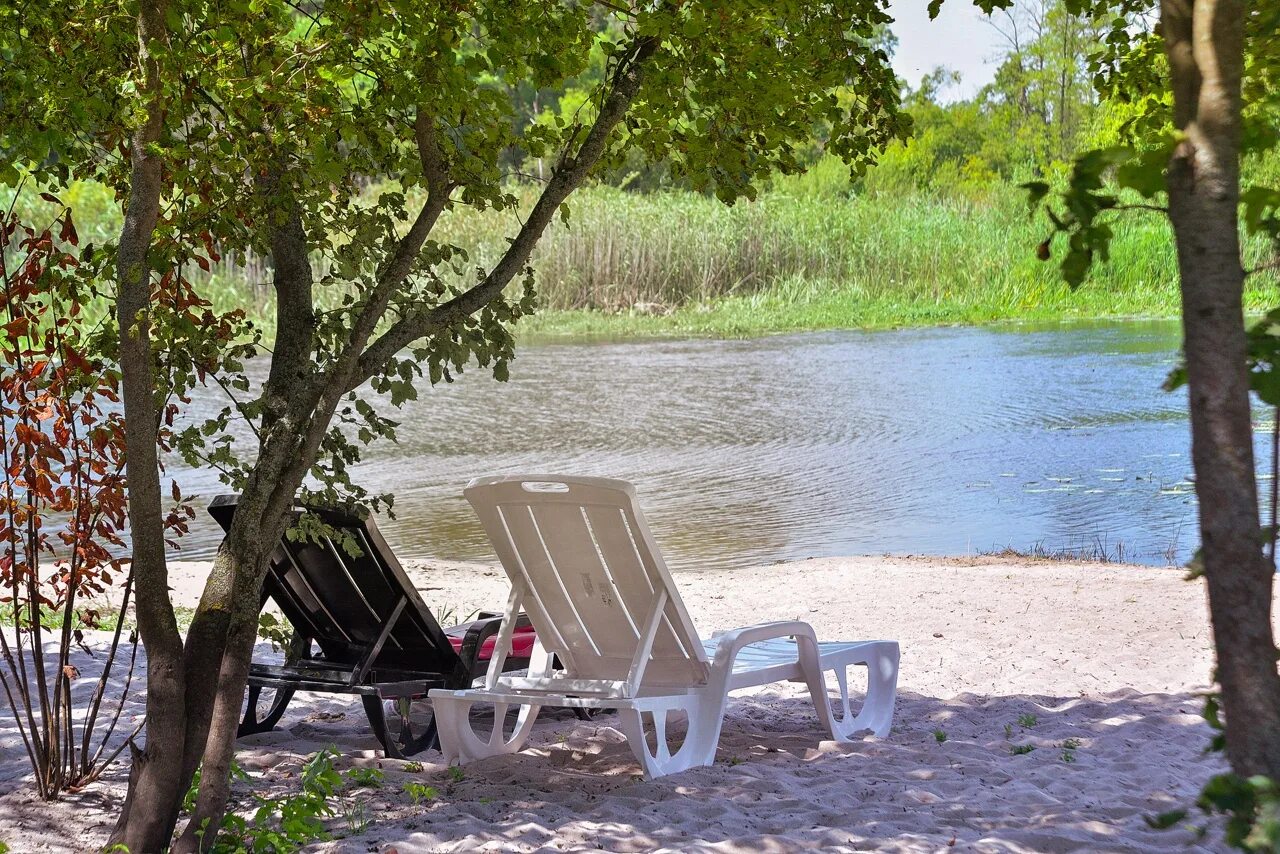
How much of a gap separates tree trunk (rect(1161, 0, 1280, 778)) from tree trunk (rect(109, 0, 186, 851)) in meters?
2.32

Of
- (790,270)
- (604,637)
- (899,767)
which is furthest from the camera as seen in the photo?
(790,270)

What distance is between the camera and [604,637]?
4379mm

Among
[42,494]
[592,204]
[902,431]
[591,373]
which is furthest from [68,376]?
[592,204]

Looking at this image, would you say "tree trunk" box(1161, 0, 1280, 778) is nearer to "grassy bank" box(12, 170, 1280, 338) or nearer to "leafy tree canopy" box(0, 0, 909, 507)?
"leafy tree canopy" box(0, 0, 909, 507)

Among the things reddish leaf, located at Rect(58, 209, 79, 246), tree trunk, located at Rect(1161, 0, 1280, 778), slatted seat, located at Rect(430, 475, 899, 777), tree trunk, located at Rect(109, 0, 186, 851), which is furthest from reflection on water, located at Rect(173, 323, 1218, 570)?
Result: tree trunk, located at Rect(1161, 0, 1280, 778)

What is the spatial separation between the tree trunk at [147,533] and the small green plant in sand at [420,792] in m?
0.68

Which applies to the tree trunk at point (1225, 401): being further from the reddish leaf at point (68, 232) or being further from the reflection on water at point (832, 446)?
the reflection on water at point (832, 446)

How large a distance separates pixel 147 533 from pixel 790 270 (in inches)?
1119

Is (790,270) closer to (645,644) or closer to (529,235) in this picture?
(645,644)

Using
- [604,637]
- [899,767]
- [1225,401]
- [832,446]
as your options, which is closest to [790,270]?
[832,446]

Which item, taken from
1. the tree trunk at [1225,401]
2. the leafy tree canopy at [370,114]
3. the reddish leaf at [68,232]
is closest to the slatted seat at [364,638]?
the leafy tree canopy at [370,114]

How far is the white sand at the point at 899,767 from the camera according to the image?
3430mm

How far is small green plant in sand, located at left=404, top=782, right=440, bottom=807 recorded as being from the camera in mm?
3764

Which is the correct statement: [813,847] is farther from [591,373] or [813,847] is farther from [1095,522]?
[591,373]
